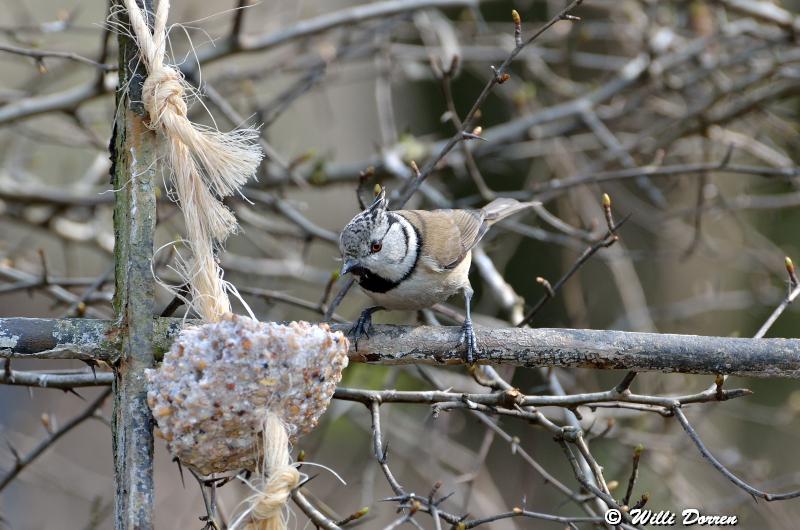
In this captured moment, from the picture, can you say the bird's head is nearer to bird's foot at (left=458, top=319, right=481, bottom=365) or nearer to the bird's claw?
the bird's claw

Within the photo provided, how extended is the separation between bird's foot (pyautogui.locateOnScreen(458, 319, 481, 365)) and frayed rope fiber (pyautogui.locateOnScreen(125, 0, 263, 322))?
2.03 ft

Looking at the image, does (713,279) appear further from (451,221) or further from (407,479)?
(451,221)

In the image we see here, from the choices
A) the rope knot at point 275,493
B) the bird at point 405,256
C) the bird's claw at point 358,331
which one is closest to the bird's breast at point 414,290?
the bird at point 405,256

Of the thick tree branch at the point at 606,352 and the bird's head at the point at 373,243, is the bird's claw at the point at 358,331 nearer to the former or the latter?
the thick tree branch at the point at 606,352

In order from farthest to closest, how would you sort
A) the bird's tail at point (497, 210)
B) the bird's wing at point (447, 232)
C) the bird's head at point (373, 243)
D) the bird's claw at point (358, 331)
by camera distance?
the bird's tail at point (497, 210) < the bird's wing at point (447, 232) < the bird's head at point (373, 243) < the bird's claw at point (358, 331)

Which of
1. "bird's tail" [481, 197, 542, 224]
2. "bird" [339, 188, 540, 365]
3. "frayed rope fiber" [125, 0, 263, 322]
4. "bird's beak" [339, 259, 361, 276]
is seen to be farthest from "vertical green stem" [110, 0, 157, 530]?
"bird's tail" [481, 197, 542, 224]

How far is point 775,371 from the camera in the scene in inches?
86.4

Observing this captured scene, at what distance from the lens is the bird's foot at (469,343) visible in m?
2.12

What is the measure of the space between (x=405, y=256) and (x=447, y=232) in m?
0.43

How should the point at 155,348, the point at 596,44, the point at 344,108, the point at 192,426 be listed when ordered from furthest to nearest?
the point at 344,108 < the point at 596,44 < the point at 155,348 < the point at 192,426

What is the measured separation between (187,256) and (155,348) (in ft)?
0.79

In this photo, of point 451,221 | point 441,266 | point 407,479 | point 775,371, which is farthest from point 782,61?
point 407,479

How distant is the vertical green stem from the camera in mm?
1789

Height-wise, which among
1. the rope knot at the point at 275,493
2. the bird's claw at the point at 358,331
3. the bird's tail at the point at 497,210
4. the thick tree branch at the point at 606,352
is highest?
the bird's tail at the point at 497,210
